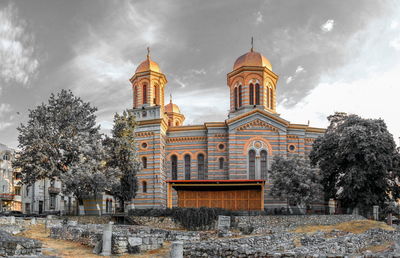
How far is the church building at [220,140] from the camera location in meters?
44.2

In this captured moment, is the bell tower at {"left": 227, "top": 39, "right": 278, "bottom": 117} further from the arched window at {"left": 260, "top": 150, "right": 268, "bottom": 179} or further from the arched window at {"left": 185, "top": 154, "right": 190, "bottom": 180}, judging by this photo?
the arched window at {"left": 185, "top": 154, "right": 190, "bottom": 180}

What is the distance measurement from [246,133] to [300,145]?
20.4ft

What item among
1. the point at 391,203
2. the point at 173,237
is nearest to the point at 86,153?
the point at 173,237

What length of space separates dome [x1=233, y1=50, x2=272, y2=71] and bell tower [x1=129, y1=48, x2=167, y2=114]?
924 cm

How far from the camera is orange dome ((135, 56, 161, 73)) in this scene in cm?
4834

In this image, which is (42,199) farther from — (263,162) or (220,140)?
(263,162)

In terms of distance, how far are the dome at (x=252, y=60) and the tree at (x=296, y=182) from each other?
45.5ft

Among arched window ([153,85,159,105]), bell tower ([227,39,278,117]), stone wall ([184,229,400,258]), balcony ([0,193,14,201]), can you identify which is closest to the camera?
stone wall ([184,229,400,258])

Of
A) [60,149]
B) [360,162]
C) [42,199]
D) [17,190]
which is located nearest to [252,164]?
[360,162]

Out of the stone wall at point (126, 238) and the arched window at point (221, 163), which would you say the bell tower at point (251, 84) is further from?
the stone wall at point (126, 238)

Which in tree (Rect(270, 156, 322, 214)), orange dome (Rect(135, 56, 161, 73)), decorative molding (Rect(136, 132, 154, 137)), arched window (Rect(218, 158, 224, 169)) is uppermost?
orange dome (Rect(135, 56, 161, 73))

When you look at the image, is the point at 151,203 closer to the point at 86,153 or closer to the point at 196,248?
the point at 86,153

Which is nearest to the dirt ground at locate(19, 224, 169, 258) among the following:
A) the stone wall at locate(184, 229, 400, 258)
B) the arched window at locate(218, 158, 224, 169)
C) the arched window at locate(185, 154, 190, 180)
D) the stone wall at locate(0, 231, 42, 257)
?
the stone wall at locate(184, 229, 400, 258)

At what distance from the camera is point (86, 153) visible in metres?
36.1
